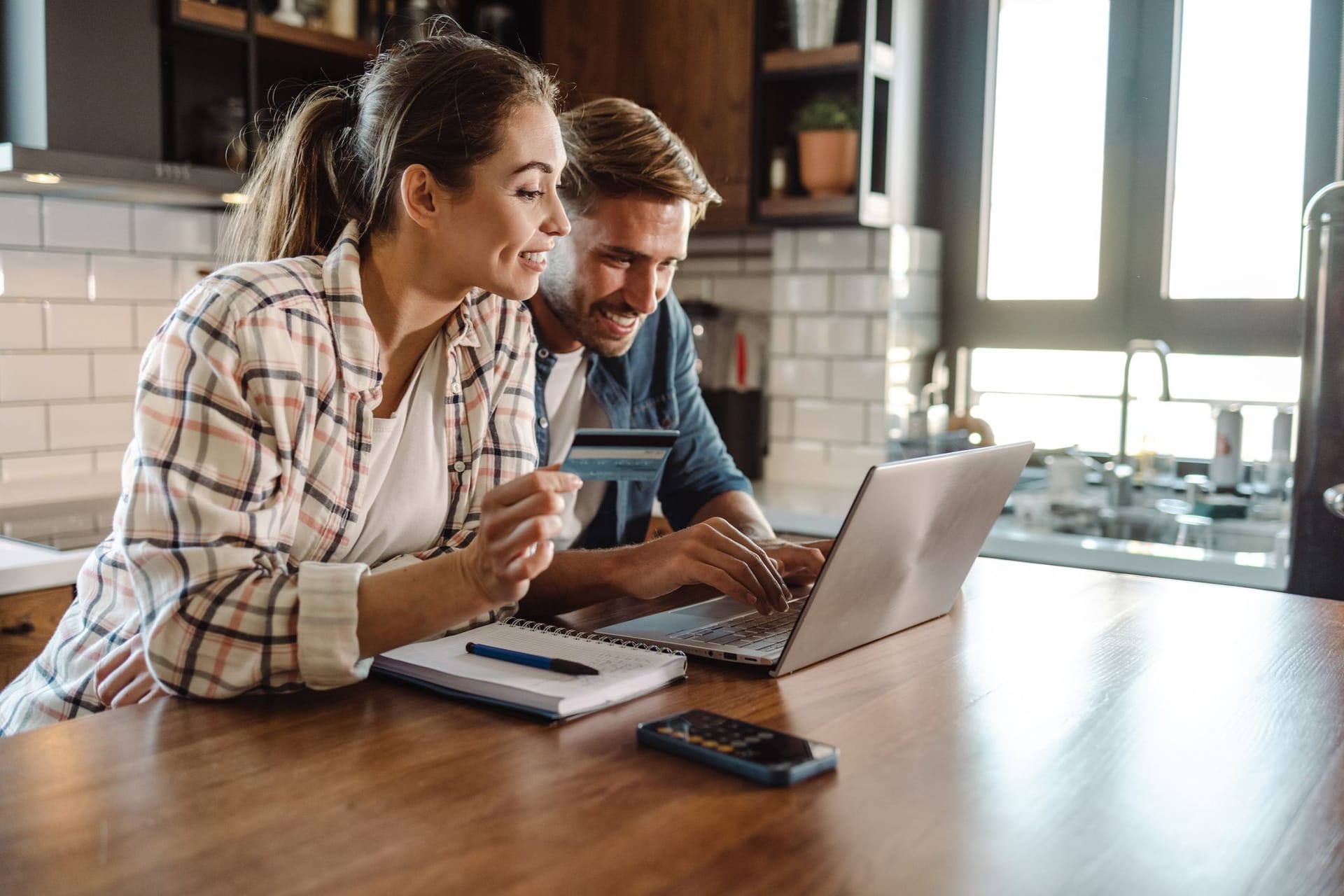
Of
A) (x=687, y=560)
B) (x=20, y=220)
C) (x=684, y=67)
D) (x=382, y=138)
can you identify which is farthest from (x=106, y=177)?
(x=687, y=560)

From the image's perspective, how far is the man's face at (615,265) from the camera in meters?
1.75

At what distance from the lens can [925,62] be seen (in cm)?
311

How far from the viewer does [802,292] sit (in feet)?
10.1

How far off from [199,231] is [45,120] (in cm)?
66

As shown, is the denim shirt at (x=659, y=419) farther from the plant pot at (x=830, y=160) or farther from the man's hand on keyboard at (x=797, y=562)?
the plant pot at (x=830, y=160)

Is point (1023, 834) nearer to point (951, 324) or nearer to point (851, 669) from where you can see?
point (851, 669)

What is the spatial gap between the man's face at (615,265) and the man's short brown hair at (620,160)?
0.06ft

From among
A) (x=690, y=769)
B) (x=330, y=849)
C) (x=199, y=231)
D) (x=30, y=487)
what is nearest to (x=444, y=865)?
(x=330, y=849)

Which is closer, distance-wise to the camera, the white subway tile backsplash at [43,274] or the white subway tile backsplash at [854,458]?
the white subway tile backsplash at [43,274]

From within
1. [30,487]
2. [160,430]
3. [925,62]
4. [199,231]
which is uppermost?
[925,62]

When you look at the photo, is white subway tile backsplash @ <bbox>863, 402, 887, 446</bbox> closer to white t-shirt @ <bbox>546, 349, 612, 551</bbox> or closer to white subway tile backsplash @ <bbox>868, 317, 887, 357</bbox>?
white subway tile backsplash @ <bbox>868, 317, 887, 357</bbox>

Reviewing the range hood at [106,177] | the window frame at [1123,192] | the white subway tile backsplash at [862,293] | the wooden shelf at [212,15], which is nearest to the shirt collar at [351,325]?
the range hood at [106,177]

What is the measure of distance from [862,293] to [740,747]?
222cm

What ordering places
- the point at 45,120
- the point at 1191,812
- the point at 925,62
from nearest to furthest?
1. the point at 1191,812
2. the point at 45,120
3. the point at 925,62
